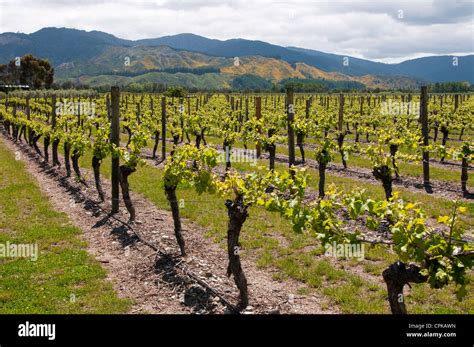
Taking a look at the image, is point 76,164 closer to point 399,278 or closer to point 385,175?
point 385,175

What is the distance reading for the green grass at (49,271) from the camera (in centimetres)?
920

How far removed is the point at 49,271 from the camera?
11.0 m

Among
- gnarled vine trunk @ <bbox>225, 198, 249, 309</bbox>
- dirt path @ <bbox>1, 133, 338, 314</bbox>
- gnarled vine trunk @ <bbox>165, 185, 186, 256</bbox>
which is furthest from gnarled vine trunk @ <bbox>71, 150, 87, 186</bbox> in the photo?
gnarled vine trunk @ <bbox>225, 198, 249, 309</bbox>

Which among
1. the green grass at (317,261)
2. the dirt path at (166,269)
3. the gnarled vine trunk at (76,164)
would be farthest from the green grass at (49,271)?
the green grass at (317,261)

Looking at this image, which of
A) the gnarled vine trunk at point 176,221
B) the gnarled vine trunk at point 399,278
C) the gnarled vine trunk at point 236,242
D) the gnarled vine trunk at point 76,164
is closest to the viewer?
the gnarled vine trunk at point 399,278

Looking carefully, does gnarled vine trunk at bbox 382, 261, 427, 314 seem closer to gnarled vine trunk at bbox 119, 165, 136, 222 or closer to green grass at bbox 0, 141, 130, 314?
green grass at bbox 0, 141, 130, 314

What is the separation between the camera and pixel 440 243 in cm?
568

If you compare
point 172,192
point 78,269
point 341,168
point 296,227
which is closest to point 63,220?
point 78,269

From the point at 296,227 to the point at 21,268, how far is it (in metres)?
7.95

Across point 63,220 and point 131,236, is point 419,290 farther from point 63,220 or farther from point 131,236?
point 63,220

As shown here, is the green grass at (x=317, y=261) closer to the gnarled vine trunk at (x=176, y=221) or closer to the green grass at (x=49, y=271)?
the gnarled vine trunk at (x=176, y=221)

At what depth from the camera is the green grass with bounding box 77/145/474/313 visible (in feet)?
29.7

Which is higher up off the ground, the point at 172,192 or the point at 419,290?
the point at 172,192

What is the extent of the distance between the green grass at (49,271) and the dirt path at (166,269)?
406 mm
